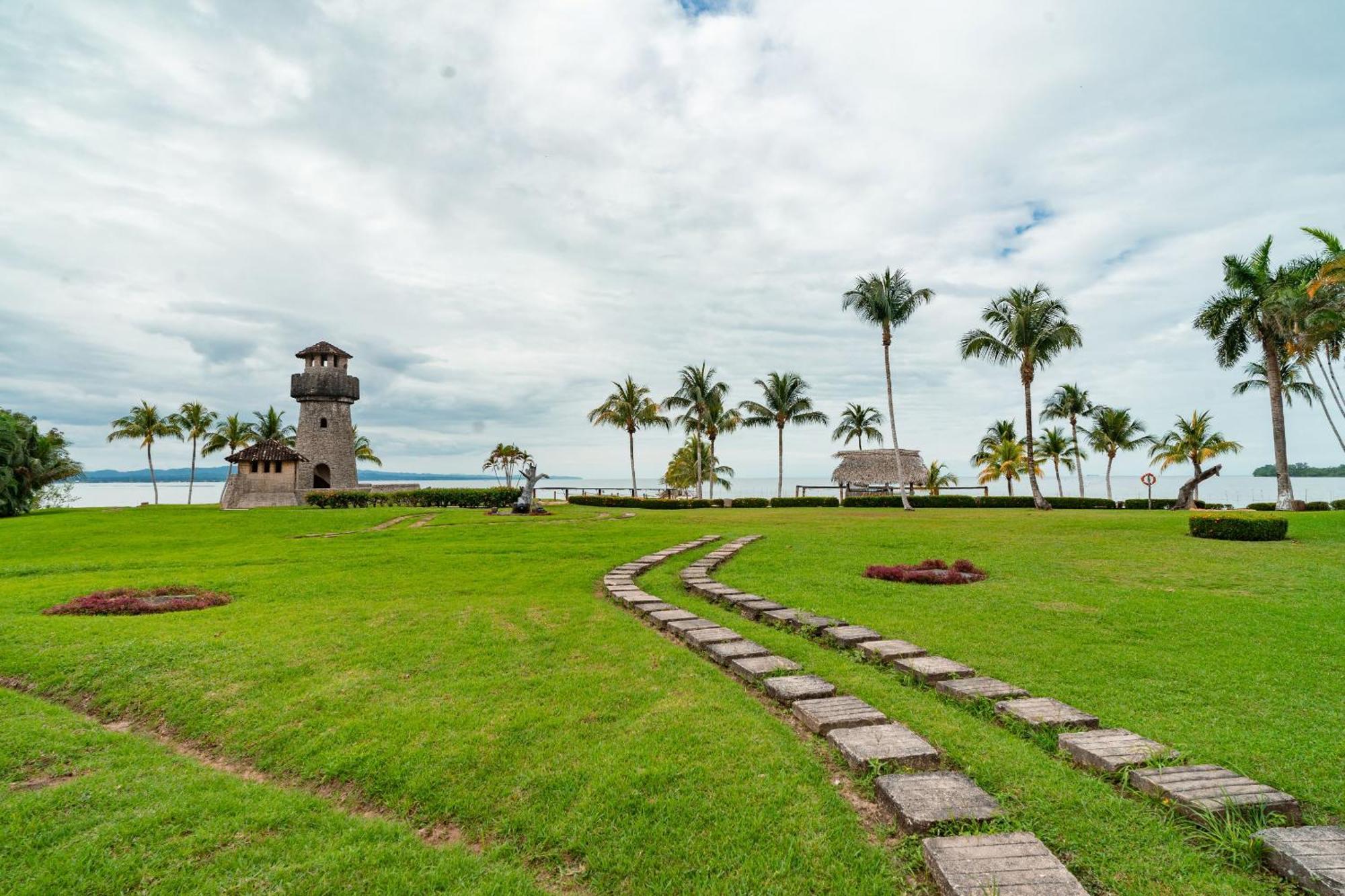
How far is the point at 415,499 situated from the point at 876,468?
30.5 m

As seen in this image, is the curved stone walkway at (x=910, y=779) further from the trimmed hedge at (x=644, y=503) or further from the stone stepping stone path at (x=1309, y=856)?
the trimmed hedge at (x=644, y=503)

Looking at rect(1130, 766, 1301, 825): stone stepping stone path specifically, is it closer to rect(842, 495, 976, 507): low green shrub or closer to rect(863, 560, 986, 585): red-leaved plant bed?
rect(863, 560, 986, 585): red-leaved plant bed

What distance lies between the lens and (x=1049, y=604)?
26.9ft

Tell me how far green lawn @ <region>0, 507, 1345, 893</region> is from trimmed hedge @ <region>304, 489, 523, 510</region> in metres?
21.4

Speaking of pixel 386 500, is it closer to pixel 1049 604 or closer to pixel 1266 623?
pixel 1049 604

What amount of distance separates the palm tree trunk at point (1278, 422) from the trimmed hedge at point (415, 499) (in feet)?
105

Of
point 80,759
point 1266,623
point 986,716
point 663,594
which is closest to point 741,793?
point 986,716

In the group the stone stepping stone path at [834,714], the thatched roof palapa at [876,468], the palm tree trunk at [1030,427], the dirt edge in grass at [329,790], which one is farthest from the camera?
the thatched roof palapa at [876,468]

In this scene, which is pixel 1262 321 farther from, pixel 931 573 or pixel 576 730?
pixel 576 730

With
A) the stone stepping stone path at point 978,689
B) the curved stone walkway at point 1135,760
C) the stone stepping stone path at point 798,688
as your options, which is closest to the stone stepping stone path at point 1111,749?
the curved stone walkway at point 1135,760

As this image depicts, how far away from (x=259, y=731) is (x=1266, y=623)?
10.2 metres

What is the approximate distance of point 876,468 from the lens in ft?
146

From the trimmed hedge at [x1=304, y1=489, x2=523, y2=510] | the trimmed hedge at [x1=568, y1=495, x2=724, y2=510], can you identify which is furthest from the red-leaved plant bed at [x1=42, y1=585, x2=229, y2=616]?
the trimmed hedge at [x1=568, y1=495, x2=724, y2=510]

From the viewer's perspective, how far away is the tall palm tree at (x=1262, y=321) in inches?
909
